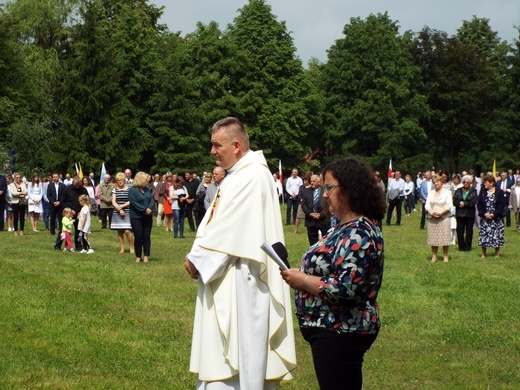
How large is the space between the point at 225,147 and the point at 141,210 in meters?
13.0

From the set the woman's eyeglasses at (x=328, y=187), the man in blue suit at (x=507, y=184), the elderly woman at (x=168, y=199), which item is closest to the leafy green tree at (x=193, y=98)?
the man in blue suit at (x=507, y=184)

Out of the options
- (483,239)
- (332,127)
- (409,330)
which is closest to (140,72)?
(332,127)

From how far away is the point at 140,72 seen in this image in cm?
6569

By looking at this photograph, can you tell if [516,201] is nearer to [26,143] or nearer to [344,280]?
[344,280]

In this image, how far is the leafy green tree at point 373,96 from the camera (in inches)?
2677

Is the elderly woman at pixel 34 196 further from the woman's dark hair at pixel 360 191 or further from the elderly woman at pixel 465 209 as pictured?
the woman's dark hair at pixel 360 191

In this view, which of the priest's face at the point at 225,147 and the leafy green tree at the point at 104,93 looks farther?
the leafy green tree at the point at 104,93

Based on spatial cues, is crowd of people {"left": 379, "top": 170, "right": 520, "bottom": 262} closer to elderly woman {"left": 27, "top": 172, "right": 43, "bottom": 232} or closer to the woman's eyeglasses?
elderly woman {"left": 27, "top": 172, "right": 43, "bottom": 232}

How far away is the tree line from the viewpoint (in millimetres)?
62031

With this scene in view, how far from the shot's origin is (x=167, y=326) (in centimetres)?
1163

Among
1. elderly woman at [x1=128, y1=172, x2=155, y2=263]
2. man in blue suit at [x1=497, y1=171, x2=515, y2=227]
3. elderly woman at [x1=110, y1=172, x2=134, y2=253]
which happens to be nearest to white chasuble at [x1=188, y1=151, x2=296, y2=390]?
elderly woman at [x1=128, y1=172, x2=155, y2=263]

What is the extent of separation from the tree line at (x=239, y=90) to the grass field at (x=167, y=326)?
41221mm

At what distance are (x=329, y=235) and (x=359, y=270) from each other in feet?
1.06

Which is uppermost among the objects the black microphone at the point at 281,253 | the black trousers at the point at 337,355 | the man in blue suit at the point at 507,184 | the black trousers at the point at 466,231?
the man in blue suit at the point at 507,184
